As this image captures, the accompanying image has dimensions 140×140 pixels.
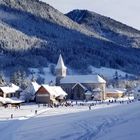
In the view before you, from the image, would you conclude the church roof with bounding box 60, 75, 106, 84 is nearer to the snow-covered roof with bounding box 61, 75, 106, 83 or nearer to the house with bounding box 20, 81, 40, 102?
the snow-covered roof with bounding box 61, 75, 106, 83

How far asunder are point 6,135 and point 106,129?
910 cm

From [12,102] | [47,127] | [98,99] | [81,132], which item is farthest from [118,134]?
[98,99]

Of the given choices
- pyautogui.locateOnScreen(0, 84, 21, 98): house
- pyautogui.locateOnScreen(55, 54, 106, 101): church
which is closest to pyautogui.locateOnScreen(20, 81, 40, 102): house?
pyautogui.locateOnScreen(0, 84, 21, 98): house

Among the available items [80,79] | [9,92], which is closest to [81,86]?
[80,79]

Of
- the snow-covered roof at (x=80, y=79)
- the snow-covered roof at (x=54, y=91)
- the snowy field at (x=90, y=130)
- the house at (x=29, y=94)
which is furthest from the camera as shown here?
the snow-covered roof at (x=80, y=79)

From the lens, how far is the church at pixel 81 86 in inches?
5581

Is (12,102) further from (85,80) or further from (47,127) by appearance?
(47,127)

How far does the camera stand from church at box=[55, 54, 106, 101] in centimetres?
14175

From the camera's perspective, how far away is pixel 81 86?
14300cm

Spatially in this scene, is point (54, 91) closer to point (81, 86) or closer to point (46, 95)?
point (46, 95)

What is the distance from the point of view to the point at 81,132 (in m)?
32.6

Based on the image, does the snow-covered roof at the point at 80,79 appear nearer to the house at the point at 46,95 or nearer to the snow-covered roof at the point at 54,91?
the snow-covered roof at the point at 54,91

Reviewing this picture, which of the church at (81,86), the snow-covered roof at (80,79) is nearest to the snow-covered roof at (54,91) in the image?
the church at (81,86)

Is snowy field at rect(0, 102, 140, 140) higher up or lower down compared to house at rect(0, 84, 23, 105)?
lower down
